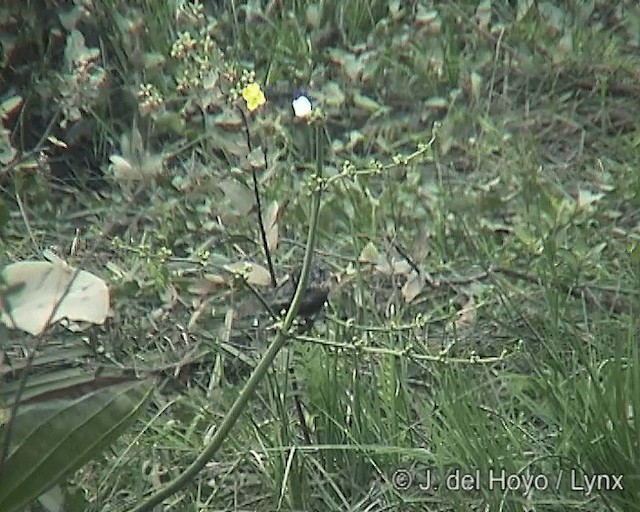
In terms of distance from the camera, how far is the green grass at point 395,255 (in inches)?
72.0

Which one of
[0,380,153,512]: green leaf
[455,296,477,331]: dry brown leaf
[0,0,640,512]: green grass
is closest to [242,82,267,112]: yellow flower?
[0,0,640,512]: green grass

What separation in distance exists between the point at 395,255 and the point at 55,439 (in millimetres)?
977

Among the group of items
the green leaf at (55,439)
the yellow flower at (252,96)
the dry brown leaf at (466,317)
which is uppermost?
the yellow flower at (252,96)

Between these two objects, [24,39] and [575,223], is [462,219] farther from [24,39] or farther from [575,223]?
[24,39]

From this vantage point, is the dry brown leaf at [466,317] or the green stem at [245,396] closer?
the green stem at [245,396]

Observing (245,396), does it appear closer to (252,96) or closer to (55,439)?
(55,439)

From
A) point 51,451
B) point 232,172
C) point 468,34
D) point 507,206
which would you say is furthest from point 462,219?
point 51,451

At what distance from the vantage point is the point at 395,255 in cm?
234

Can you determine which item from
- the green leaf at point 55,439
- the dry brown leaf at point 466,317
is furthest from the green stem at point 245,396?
the dry brown leaf at point 466,317

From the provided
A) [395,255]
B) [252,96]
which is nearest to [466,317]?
[395,255]

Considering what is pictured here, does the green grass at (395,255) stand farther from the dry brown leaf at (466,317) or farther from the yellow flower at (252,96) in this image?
the yellow flower at (252,96)

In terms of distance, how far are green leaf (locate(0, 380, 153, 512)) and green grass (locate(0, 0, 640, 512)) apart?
0.18 metres

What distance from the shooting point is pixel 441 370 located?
196 centimetres

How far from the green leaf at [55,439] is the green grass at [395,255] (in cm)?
18
